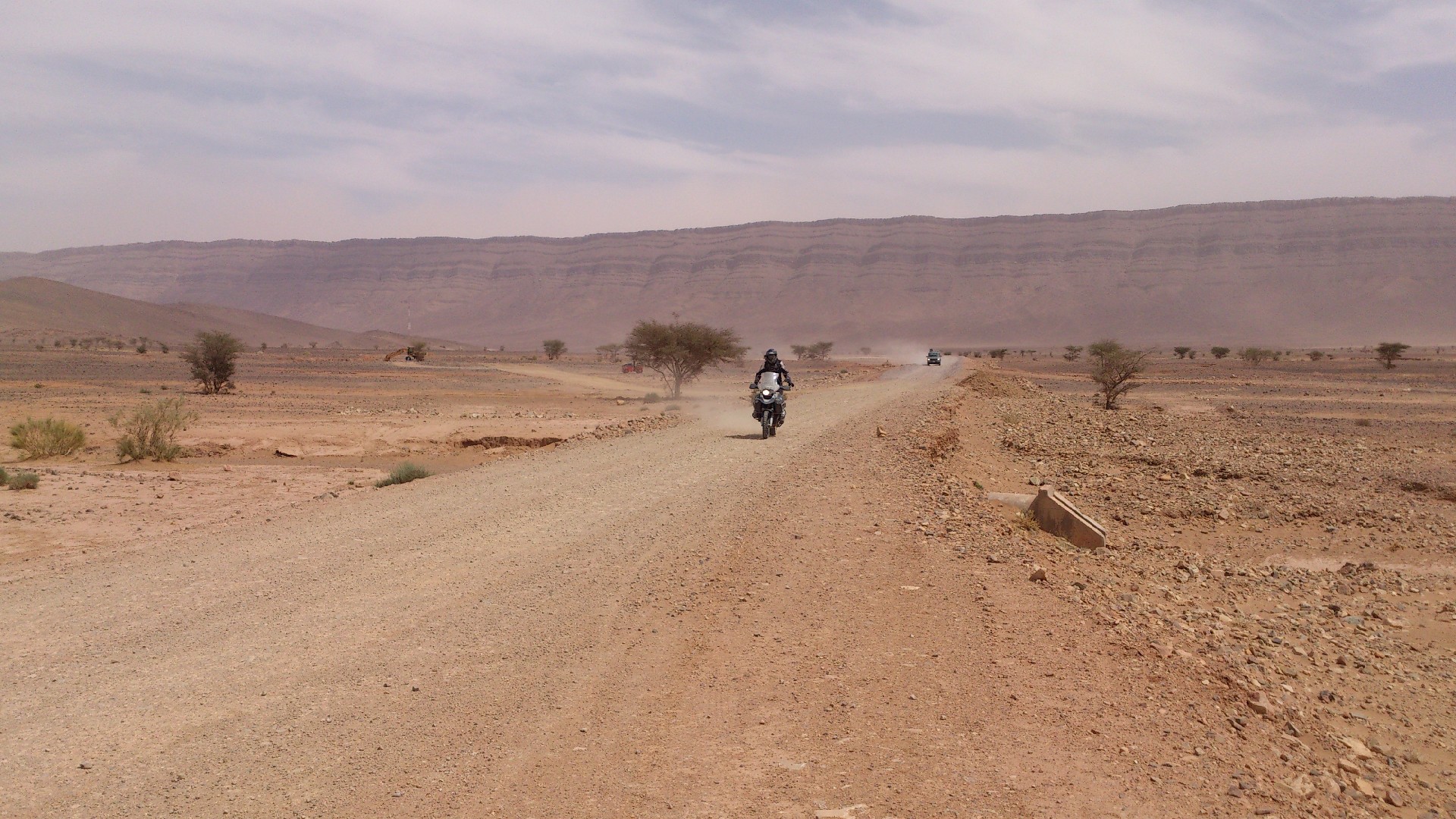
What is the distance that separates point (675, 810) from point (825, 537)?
18.4 ft

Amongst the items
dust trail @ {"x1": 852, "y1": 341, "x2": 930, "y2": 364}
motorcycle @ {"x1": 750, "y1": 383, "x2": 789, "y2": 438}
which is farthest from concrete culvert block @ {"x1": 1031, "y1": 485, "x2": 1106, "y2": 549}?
dust trail @ {"x1": 852, "y1": 341, "x2": 930, "y2": 364}

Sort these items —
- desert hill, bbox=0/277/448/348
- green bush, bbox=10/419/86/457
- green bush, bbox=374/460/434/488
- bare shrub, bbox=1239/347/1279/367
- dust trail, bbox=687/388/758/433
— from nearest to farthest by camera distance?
green bush, bbox=374/460/434/488 → green bush, bbox=10/419/86/457 → dust trail, bbox=687/388/758/433 → bare shrub, bbox=1239/347/1279/367 → desert hill, bbox=0/277/448/348

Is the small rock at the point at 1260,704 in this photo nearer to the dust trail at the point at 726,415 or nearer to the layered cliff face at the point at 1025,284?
the dust trail at the point at 726,415

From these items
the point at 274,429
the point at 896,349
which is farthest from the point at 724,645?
the point at 896,349

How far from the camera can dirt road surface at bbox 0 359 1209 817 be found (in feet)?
16.4

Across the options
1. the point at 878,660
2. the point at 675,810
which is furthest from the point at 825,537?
the point at 675,810

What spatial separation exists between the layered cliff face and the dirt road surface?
139 m

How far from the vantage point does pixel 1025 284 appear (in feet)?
544

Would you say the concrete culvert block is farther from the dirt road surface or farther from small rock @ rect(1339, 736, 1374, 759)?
small rock @ rect(1339, 736, 1374, 759)

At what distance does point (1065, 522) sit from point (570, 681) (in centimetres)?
885

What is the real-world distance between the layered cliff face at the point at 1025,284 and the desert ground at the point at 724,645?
134276mm

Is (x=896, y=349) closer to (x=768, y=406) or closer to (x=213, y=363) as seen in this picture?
(x=213, y=363)

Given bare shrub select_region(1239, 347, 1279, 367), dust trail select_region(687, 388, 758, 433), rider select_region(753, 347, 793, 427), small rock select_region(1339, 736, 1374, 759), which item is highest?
rider select_region(753, 347, 793, 427)

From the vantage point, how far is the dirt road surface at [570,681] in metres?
4.99
